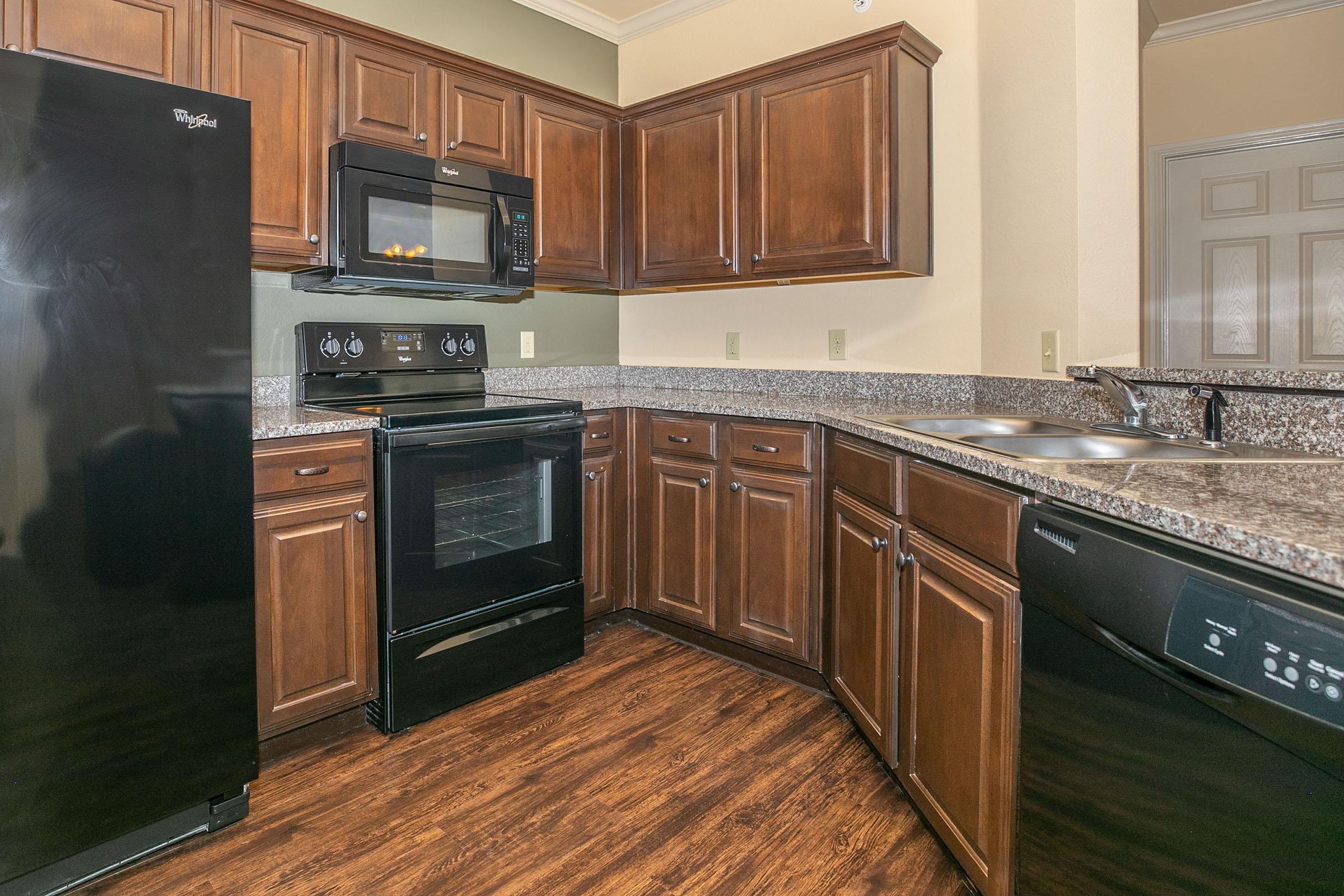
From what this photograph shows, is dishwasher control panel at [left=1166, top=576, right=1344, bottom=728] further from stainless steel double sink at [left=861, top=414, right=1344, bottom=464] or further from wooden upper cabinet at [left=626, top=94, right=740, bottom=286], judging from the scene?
wooden upper cabinet at [left=626, top=94, right=740, bottom=286]

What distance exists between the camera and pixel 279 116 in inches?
88.7

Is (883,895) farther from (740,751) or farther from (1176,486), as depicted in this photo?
(1176,486)

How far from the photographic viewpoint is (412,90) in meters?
2.55

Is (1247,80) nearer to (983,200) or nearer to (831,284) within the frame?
(983,200)

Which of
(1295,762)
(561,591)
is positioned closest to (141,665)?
(561,591)

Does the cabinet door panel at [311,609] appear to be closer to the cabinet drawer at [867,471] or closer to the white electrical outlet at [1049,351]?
the cabinet drawer at [867,471]

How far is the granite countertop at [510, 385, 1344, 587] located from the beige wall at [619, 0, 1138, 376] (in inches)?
34.6

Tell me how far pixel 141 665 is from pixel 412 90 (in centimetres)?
193

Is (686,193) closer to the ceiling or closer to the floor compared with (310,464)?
closer to the ceiling

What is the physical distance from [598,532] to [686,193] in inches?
55.3

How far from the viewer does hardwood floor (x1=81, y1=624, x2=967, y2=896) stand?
1560 mm

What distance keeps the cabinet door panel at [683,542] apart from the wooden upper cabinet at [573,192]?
908 mm

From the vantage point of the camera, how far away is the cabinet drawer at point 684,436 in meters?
2.65

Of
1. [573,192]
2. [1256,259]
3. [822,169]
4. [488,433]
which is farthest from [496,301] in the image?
[1256,259]
